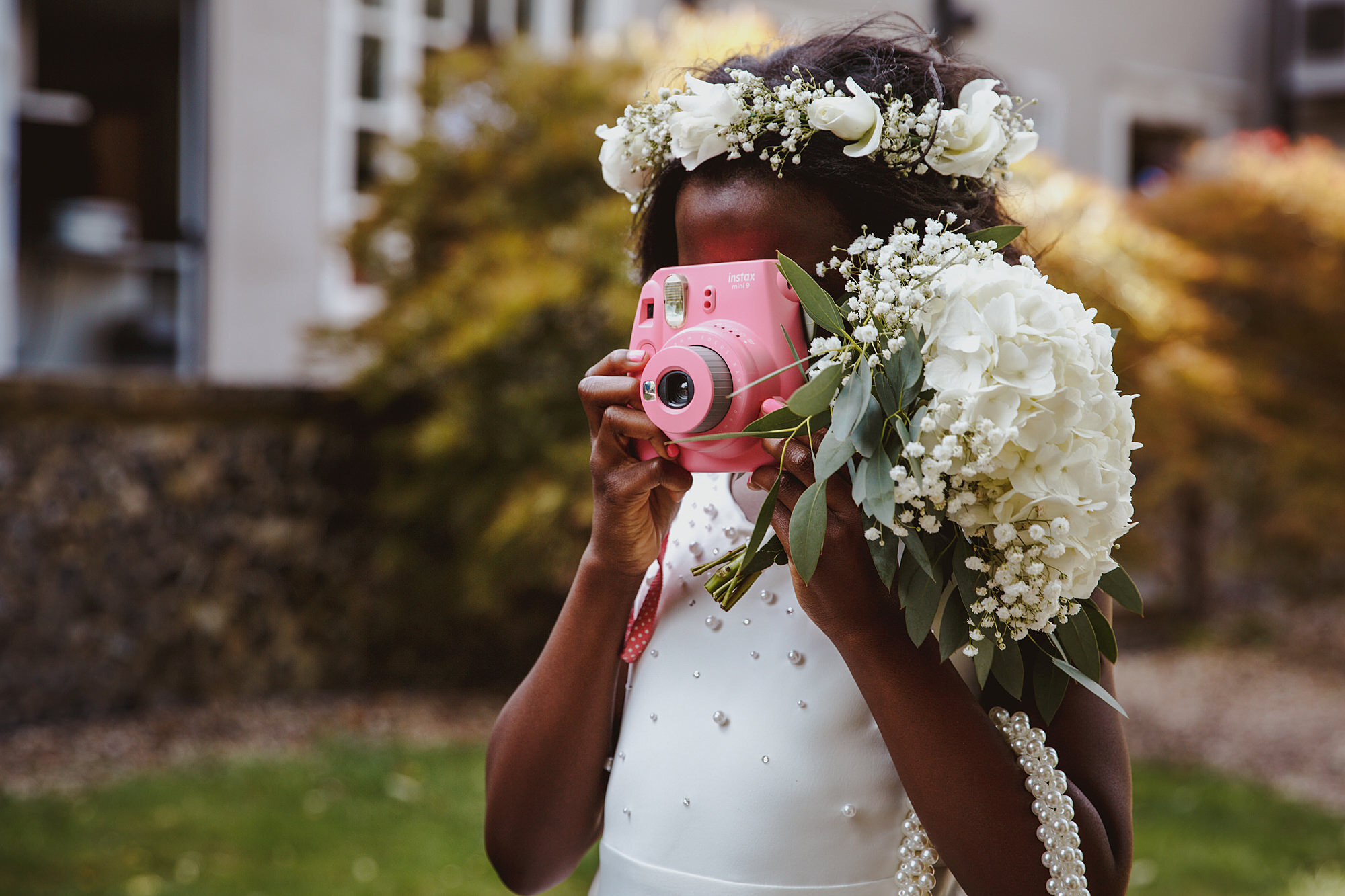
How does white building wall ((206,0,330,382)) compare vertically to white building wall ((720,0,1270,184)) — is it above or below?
below

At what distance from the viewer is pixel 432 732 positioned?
4.93m

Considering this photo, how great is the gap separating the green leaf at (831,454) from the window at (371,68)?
6.10m

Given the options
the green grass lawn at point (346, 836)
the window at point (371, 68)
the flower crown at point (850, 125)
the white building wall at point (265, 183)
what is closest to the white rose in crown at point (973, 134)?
the flower crown at point (850, 125)

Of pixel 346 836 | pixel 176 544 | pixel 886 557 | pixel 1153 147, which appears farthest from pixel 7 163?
pixel 1153 147

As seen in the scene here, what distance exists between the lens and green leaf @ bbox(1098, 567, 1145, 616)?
3.63 ft

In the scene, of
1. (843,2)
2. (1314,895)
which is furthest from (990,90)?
(843,2)

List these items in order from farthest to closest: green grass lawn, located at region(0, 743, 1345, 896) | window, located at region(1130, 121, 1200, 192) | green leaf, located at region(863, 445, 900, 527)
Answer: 1. window, located at region(1130, 121, 1200, 192)
2. green grass lawn, located at region(0, 743, 1345, 896)
3. green leaf, located at region(863, 445, 900, 527)

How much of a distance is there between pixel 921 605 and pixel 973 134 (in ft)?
1.52

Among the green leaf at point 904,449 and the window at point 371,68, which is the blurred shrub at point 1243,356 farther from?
the green leaf at point 904,449

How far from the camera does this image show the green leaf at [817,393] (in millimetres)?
984

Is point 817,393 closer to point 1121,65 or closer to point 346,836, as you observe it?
point 346,836

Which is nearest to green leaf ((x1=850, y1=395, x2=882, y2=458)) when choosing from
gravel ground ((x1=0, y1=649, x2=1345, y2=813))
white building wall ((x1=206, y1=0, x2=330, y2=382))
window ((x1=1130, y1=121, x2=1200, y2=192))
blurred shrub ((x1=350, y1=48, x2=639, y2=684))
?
blurred shrub ((x1=350, y1=48, x2=639, y2=684))

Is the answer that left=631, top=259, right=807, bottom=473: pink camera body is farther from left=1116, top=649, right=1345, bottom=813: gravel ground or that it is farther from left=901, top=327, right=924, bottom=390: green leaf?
left=1116, top=649, right=1345, bottom=813: gravel ground

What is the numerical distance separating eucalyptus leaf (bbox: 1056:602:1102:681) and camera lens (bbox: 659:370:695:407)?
0.39 meters
